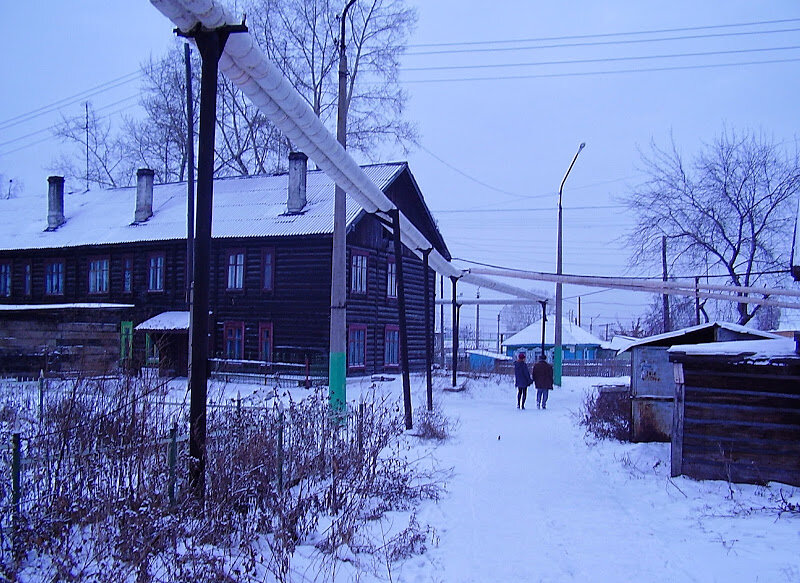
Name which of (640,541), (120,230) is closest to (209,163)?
(640,541)

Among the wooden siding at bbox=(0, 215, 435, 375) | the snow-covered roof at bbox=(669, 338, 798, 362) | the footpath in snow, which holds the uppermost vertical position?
the wooden siding at bbox=(0, 215, 435, 375)

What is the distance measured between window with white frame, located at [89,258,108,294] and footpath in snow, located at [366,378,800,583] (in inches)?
863

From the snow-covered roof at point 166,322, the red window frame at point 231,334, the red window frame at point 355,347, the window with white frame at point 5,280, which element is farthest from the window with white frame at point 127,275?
the red window frame at point 355,347

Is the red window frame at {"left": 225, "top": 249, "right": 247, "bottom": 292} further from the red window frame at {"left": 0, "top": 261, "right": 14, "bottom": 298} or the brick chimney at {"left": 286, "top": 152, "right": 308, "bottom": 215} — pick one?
the red window frame at {"left": 0, "top": 261, "right": 14, "bottom": 298}

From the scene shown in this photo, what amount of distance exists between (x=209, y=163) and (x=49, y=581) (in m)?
3.47

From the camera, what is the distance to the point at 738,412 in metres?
9.01

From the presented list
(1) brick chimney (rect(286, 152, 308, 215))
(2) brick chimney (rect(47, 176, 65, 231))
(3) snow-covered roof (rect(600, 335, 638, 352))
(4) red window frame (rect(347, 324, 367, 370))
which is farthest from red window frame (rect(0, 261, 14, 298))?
(3) snow-covered roof (rect(600, 335, 638, 352))

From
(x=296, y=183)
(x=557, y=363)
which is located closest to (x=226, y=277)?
(x=296, y=183)

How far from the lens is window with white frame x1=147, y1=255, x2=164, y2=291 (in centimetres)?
2798

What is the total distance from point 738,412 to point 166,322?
21484mm

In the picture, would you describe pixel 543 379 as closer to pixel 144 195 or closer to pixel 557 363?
pixel 557 363

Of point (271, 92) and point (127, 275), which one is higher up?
point (271, 92)

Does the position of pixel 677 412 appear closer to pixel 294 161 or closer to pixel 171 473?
pixel 171 473

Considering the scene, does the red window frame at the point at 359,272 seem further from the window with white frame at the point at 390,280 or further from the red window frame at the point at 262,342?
the red window frame at the point at 262,342
